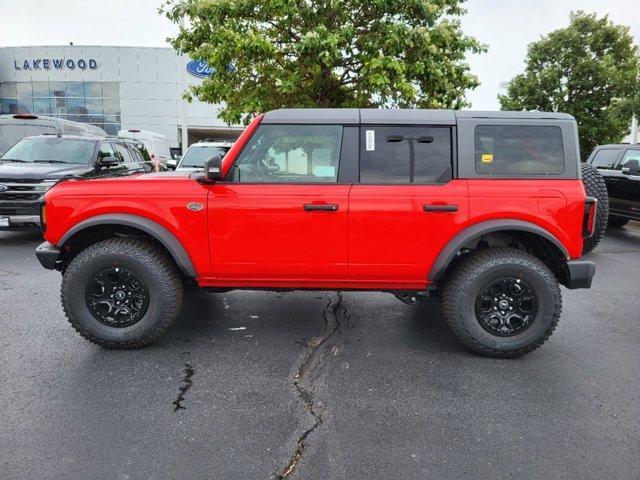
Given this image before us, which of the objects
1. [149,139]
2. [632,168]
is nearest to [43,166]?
[632,168]

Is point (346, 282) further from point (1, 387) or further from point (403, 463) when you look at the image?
point (1, 387)

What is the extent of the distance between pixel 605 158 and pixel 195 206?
9235 mm

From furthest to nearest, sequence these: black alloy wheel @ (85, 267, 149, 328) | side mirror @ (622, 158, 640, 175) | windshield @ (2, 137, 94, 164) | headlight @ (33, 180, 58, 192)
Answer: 1. windshield @ (2, 137, 94, 164)
2. side mirror @ (622, 158, 640, 175)
3. headlight @ (33, 180, 58, 192)
4. black alloy wheel @ (85, 267, 149, 328)

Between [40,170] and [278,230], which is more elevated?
[40,170]

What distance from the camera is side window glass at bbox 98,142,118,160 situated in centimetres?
Result: 893

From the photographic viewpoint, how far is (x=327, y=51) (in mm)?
8734

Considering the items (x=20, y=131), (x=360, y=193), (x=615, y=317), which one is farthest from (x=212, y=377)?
(x=20, y=131)

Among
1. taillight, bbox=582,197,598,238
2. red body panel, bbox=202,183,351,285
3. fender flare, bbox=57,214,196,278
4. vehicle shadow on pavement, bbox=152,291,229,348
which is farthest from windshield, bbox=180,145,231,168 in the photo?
taillight, bbox=582,197,598,238

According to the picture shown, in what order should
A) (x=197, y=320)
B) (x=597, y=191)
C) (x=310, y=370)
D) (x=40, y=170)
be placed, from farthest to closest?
(x=40, y=170) < (x=597, y=191) < (x=197, y=320) < (x=310, y=370)

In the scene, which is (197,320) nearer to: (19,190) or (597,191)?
(19,190)

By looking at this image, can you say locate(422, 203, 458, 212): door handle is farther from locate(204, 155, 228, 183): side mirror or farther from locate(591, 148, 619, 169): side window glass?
locate(591, 148, 619, 169): side window glass

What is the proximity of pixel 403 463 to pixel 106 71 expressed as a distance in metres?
42.7

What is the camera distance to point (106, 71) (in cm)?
3847

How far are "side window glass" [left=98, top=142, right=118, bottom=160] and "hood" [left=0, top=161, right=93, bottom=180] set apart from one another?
0.49 meters
